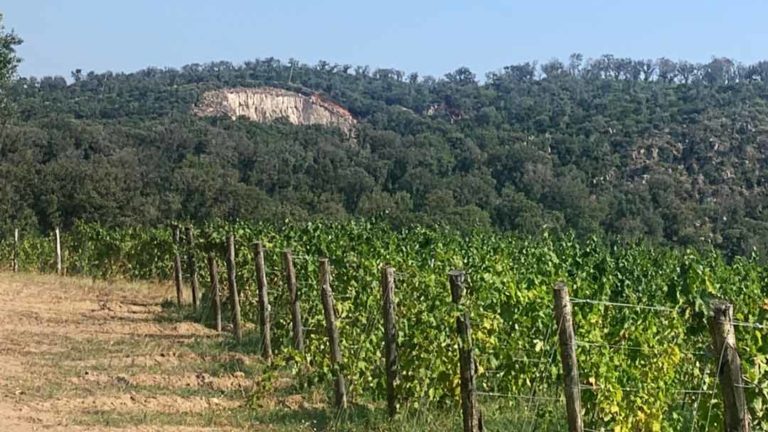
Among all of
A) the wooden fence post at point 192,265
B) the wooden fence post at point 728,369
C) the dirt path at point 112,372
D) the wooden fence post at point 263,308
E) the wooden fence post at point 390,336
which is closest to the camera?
the wooden fence post at point 728,369

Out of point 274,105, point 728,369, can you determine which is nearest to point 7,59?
point 728,369

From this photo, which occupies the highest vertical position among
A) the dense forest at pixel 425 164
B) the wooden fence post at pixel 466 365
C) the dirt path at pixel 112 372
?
the dense forest at pixel 425 164

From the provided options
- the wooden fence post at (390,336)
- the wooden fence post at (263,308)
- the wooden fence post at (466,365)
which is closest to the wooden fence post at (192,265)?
the wooden fence post at (263,308)

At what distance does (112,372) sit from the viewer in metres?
10.2

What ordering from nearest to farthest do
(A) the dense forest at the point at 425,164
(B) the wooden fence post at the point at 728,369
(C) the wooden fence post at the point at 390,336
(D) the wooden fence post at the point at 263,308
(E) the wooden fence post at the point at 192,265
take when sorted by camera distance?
(B) the wooden fence post at the point at 728,369 → (C) the wooden fence post at the point at 390,336 → (D) the wooden fence post at the point at 263,308 → (E) the wooden fence post at the point at 192,265 → (A) the dense forest at the point at 425,164

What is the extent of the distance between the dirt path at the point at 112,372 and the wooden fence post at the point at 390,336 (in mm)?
1354

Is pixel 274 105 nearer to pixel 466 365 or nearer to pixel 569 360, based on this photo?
pixel 466 365

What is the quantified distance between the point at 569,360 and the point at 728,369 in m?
1.35

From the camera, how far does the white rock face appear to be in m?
107

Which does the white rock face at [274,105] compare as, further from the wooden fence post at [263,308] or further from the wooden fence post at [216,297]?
the wooden fence post at [263,308]

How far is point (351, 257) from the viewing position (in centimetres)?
1059

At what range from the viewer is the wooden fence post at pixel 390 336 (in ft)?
24.8

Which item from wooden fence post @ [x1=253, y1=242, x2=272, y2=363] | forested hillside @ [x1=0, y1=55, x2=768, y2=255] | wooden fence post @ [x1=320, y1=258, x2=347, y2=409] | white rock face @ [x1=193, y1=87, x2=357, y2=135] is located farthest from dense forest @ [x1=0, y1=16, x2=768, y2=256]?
wooden fence post @ [x1=320, y1=258, x2=347, y2=409]

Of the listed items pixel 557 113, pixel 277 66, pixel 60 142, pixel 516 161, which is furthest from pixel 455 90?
pixel 60 142
